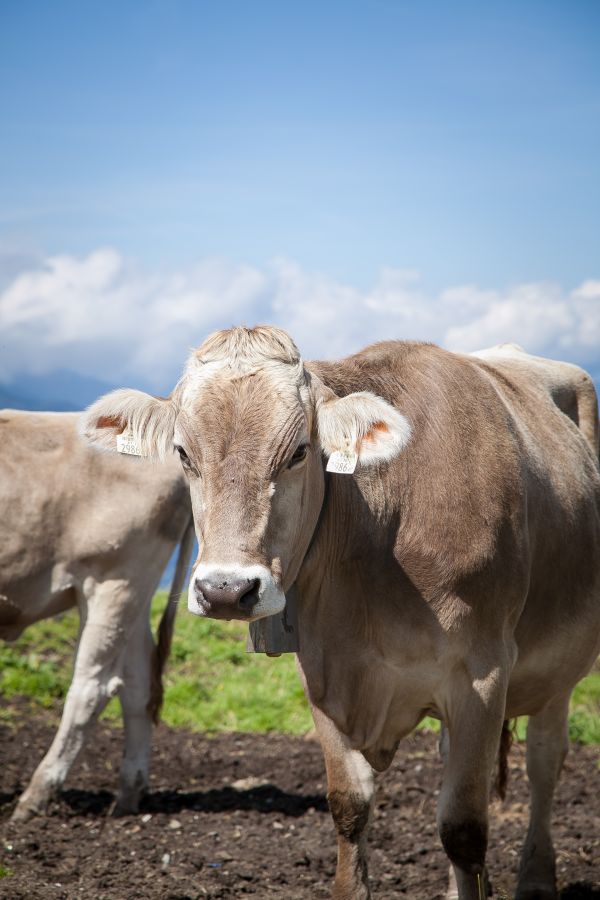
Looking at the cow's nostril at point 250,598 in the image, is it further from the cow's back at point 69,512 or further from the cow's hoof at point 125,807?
the cow's hoof at point 125,807

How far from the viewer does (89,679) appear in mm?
6871

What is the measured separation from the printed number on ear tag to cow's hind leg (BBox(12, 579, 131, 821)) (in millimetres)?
3473

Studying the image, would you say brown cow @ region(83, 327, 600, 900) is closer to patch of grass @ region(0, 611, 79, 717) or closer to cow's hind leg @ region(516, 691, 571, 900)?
cow's hind leg @ region(516, 691, 571, 900)

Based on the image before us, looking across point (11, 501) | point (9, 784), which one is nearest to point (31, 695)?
point (9, 784)

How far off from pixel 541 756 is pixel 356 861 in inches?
58.6

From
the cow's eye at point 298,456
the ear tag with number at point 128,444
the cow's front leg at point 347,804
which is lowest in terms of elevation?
the cow's front leg at point 347,804

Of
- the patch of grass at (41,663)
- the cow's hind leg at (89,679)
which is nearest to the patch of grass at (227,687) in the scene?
the patch of grass at (41,663)

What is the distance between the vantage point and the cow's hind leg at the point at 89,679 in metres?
6.73

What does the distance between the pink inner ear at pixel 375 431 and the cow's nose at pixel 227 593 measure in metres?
0.79

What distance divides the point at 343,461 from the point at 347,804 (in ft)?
5.32

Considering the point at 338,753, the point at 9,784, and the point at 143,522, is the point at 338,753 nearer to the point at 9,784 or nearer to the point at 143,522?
the point at 143,522

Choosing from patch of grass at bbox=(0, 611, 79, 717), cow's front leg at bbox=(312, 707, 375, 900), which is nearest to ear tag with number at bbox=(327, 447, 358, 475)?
cow's front leg at bbox=(312, 707, 375, 900)

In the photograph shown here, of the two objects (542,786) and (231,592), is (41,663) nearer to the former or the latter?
(542,786)

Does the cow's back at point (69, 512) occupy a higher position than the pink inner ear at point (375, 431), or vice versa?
the pink inner ear at point (375, 431)
